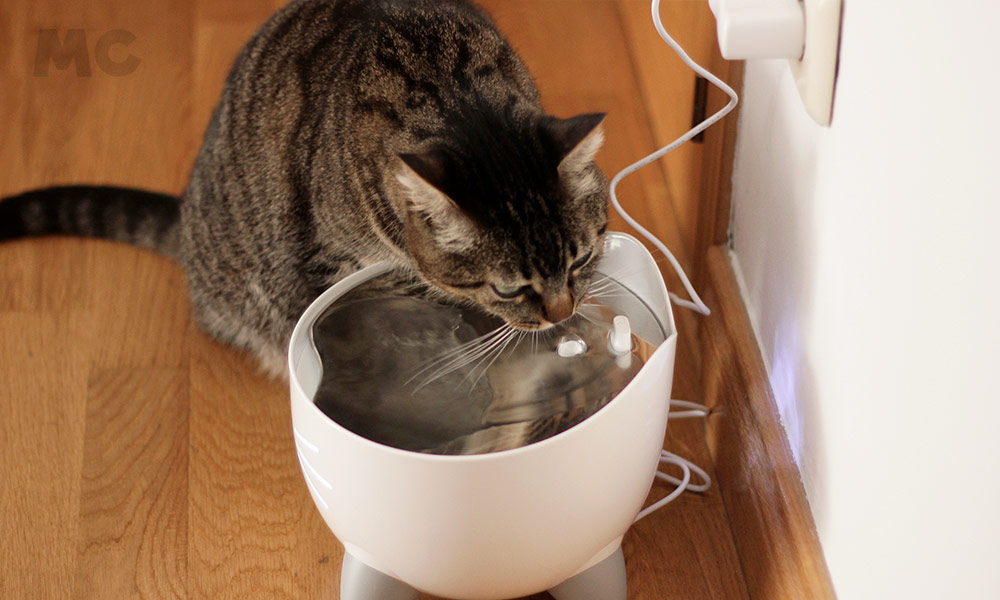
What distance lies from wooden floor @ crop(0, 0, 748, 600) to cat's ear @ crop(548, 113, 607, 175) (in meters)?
0.40

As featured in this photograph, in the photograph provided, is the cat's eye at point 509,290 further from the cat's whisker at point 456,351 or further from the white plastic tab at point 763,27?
the white plastic tab at point 763,27

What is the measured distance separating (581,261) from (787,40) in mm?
308

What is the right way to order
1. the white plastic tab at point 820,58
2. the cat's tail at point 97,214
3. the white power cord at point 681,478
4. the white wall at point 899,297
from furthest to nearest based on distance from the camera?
the cat's tail at point 97,214
the white power cord at point 681,478
the white plastic tab at point 820,58
the white wall at point 899,297

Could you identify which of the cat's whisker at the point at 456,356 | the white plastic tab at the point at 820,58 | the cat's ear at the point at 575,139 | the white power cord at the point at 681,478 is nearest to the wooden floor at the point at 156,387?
the white power cord at the point at 681,478

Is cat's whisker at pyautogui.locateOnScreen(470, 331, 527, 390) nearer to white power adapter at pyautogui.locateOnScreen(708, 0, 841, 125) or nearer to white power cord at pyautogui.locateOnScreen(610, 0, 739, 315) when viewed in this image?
white power cord at pyautogui.locateOnScreen(610, 0, 739, 315)

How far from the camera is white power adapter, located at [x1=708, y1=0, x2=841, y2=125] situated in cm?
77

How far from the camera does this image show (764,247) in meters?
1.05

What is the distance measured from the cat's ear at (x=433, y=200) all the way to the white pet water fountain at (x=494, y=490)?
0.39ft

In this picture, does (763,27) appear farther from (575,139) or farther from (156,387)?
(156,387)

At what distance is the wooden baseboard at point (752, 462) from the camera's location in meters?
0.90

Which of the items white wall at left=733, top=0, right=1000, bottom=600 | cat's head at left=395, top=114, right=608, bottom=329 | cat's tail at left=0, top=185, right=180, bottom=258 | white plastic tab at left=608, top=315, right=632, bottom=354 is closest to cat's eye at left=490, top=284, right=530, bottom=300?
cat's head at left=395, top=114, right=608, bottom=329

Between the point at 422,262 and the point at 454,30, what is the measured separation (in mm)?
277

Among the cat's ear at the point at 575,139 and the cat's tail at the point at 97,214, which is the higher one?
the cat's ear at the point at 575,139

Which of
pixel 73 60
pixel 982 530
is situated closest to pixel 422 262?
pixel 982 530
